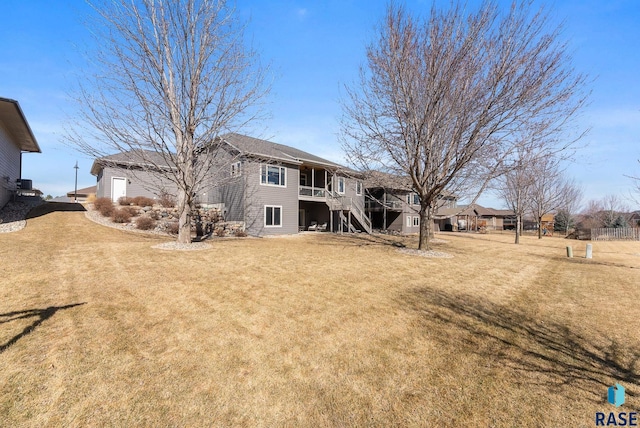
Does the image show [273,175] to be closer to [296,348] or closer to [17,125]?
[17,125]

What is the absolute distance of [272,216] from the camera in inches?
755

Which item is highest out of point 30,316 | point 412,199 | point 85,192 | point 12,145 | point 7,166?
point 12,145

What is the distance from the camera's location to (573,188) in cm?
3161

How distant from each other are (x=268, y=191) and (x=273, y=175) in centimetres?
124

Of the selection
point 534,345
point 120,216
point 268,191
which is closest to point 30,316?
point 534,345

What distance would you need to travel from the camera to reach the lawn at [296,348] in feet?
8.90

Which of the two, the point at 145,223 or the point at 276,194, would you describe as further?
the point at 276,194

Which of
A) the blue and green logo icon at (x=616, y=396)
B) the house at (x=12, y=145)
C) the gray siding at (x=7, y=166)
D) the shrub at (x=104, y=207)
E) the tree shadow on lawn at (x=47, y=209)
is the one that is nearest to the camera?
the blue and green logo icon at (x=616, y=396)

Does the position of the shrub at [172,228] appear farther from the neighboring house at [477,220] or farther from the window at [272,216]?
the neighboring house at [477,220]

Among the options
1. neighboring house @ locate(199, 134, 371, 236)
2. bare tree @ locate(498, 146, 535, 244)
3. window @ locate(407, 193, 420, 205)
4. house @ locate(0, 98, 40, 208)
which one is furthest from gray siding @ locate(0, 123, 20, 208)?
window @ locate(407, 193, 420, 205)

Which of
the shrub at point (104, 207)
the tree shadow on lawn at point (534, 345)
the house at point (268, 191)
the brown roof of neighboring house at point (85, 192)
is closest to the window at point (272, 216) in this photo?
the house at point (268, 191)

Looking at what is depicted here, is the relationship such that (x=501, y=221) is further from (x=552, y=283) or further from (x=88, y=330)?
(x=88, y=330)

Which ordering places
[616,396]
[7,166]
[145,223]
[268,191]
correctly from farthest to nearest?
[268,191]
[7,166]
[145,223]
[616,396]

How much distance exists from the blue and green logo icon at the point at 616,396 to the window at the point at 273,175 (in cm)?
1757
